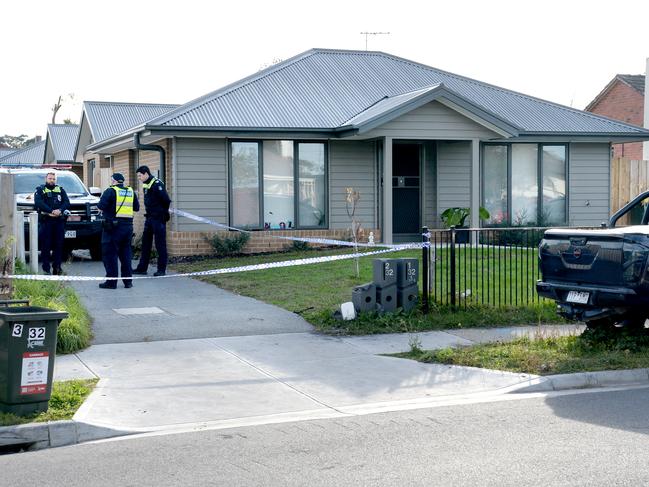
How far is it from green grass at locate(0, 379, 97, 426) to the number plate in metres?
4.95

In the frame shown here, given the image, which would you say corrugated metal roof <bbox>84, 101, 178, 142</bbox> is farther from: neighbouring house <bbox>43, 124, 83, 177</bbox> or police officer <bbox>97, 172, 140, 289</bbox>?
police officer <bbox>97, 172, 140, 289</bbox>

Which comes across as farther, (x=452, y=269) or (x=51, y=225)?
(x=51, y=225)

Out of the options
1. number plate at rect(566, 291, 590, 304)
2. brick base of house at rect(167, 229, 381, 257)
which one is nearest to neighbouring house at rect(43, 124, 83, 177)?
brick base of house at rect(167, 229, 381, 257)

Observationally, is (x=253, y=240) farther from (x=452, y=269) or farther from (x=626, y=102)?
(x=626, y=102)

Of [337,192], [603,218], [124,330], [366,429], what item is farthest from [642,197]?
[603,218]

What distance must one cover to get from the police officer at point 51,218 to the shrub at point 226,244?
4.20 metres

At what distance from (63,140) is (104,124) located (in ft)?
45.0

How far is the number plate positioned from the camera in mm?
9539

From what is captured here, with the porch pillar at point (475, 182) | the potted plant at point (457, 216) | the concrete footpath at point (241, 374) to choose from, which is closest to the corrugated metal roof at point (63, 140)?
the potted plant at point (457, 216)

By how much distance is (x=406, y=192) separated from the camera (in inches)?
870

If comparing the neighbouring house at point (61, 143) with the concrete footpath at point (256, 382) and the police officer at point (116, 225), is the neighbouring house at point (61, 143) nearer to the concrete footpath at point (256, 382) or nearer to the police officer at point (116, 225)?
the police officer at point (116, 225)

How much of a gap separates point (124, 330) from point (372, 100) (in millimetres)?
12112

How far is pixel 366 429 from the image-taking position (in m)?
7.22

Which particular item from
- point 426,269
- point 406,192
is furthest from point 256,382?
point 406,192
